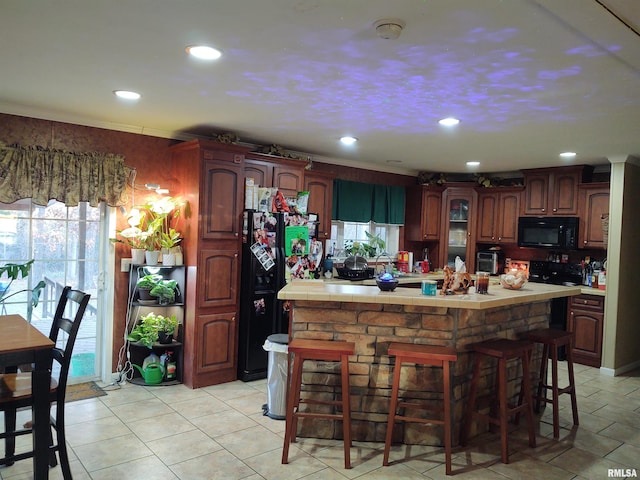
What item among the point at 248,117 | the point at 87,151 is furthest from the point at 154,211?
the point at 248,117

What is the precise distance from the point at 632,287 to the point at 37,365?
19.7 ft

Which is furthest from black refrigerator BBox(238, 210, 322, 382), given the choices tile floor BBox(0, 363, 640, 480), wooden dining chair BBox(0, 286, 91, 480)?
wooden dining chair BBox(0, 286, 91, 480)

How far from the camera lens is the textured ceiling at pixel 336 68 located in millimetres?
2023

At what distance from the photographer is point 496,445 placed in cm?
333

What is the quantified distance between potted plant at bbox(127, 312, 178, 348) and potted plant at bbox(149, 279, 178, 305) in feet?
0.67

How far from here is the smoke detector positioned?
6.76ft

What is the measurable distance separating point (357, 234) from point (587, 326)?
3031 millimetres

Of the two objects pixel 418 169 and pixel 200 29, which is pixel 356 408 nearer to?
pixel 200 29

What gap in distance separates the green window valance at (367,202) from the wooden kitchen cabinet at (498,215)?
1162 mm

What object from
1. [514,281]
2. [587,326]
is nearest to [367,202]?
[514,281]

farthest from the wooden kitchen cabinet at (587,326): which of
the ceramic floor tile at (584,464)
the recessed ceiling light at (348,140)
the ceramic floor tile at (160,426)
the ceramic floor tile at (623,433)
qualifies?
the ceramic floor tile at (160,426)

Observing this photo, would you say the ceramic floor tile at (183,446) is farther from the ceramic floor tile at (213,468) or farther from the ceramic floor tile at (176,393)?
the ceramic floor tile at (176,393)

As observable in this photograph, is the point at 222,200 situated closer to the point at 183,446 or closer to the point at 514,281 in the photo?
the point at 183,446

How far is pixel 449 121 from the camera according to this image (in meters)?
3.84
